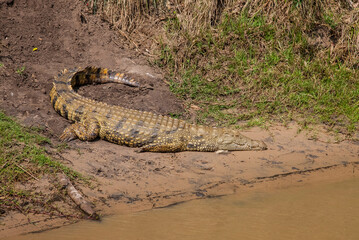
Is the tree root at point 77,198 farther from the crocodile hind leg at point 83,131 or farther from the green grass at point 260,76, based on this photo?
the green grass at point 260,76

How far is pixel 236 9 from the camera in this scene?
27.1 ft

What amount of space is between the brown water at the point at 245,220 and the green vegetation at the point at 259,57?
192 centimetres

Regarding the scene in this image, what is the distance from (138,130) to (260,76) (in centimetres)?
262

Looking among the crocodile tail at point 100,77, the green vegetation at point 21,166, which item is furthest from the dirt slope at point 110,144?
the green vegetation at point 21,166

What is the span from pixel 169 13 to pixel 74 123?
3.28 m

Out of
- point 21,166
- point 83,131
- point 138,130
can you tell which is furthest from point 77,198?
point 138,130

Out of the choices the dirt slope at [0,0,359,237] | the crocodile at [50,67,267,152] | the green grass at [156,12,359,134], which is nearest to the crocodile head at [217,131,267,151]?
the crocodile at [50,67,267,152]

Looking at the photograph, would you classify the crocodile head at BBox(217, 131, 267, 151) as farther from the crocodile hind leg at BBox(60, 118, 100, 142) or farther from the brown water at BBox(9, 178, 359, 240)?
the crocodile hind leg at BBox(60, 118, 100, 142)

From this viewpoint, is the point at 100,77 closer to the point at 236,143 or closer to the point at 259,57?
the point at 236,143

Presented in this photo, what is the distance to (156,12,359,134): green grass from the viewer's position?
6914 millimetres

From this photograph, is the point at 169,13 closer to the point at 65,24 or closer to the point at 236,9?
the point at 236,9

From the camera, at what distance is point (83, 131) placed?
5.80 m

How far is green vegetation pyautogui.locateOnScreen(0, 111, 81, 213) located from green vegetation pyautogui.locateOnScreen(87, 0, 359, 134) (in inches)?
106

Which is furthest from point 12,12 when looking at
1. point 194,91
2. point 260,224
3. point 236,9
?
point 260,224
